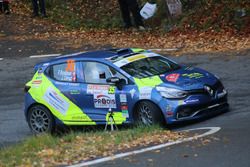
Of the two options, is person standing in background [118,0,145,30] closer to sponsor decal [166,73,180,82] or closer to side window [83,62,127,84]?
side window [83,62,127,84]

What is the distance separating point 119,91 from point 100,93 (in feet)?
1.56

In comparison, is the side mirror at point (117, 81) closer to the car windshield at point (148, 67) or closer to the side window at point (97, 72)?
the side window at point (97, 72)

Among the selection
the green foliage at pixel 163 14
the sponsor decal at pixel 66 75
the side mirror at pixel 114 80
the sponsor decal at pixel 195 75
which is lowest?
the sponsor decal at pixel 195 75

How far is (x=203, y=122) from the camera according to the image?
1192 cm

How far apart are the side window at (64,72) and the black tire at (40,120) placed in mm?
736

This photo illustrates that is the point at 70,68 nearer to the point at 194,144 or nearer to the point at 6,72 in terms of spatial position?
the point at 194,144

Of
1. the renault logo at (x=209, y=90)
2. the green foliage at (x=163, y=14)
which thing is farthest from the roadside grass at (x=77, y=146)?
the green foliage at (x=163, y=14)

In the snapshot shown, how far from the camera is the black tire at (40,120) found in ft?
42.9

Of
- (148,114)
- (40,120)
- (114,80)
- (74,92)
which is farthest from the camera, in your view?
(40,120)

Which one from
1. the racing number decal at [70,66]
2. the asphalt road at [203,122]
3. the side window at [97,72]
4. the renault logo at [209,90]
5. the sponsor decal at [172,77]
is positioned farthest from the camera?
the racing number decal at [70,66]

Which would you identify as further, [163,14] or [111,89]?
[163,14]

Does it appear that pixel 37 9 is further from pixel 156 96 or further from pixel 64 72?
pixel 156 96

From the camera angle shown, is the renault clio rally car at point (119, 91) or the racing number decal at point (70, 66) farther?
the racing number decal at point (70, 66)

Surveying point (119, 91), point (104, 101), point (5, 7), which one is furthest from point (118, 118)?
point (5, 7)
